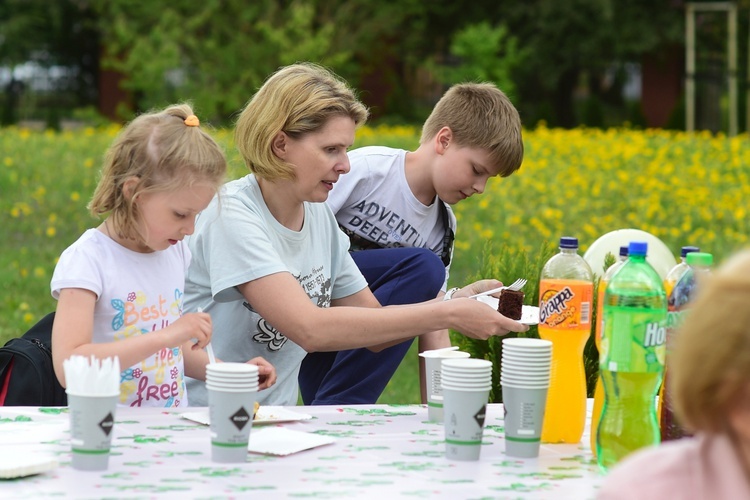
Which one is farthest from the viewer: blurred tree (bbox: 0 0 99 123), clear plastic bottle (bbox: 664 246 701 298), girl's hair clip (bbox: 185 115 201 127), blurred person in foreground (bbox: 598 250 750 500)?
blurred tree (bbox: 0 0 99 123)

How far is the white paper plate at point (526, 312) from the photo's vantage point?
2685 millimetres

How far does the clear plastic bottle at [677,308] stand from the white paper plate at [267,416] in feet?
2.40

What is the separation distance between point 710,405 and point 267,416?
1258 mm

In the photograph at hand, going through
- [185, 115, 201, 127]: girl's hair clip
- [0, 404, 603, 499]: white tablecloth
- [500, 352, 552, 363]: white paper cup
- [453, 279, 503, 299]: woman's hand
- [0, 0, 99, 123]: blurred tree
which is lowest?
[0, 404, 603, 499]: white tablecloth

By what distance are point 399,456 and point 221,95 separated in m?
17.7

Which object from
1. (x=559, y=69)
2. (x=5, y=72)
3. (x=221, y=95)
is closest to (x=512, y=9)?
(x=559, y=69)

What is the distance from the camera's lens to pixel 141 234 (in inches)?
109

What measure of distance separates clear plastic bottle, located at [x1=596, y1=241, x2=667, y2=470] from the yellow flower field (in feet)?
14.9

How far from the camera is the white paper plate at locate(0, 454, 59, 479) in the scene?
187 cm

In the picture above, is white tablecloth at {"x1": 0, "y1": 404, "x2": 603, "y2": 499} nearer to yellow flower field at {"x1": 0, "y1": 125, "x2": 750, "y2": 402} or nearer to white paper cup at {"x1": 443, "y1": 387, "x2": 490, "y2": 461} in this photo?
white paper cup at {"x1": 443, "y1": 387, "x2": 490, "y2": 461}

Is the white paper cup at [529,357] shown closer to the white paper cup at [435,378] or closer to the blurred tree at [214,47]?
the white paper cup at [435,378]

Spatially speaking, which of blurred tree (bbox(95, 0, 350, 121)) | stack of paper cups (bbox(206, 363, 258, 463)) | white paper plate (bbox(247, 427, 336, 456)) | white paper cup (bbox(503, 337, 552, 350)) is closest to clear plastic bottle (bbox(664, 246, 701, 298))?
white paper cup (bbox(503, 337, 552, 350))

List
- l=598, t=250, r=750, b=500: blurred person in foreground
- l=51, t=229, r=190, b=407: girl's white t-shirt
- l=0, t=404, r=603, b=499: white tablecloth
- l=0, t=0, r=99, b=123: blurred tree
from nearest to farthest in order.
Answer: l=598, t=250, r=750, b=500: blurred person in foreground
l=0, t=404, r=603, b=499: white tablecloth
l=51, t=229, r=190, b=407: girl's white t-shirt
l=0, t=0, r=99, b=123: blurred tree

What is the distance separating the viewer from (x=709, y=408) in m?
→ 1.30
